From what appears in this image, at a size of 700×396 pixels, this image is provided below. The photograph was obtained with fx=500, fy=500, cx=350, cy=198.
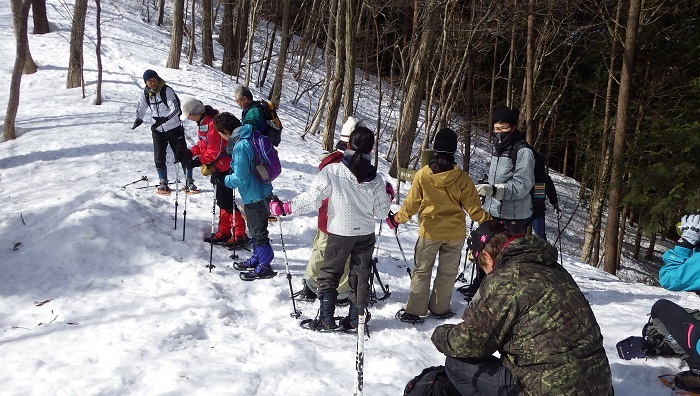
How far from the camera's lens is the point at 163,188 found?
8.06 metres

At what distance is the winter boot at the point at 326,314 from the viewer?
4.95 meters

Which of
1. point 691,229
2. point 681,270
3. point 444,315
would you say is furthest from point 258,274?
point 691,229

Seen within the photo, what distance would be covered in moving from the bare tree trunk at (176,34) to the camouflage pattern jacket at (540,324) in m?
16.6

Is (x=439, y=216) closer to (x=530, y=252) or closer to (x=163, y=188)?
(x=530, y=252)

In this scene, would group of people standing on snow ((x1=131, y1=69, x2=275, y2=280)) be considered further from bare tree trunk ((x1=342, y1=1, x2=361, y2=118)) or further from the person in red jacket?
bare tree trunk ((x1=342, y1=1, x2=361, y2=118))

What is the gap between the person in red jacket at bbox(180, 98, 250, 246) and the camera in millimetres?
6590

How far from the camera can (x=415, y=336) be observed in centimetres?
512

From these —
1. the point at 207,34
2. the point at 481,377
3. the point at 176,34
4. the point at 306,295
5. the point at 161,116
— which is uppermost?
the point at 207,34

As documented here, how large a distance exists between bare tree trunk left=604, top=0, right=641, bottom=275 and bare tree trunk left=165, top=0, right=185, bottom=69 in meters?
13.3

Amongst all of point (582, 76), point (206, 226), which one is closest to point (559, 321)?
point (206, 226)

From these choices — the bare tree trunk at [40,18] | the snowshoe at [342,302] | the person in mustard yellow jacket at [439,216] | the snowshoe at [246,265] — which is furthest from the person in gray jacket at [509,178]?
the bare tree trunk at [40,18]

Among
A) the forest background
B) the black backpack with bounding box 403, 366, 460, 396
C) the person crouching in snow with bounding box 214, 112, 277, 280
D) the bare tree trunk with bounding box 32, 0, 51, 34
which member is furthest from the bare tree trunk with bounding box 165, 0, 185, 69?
the black backpack with bounding box 403, 366, 460, 396

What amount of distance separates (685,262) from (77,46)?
1513 cm

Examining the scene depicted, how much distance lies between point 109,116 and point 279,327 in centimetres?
955
